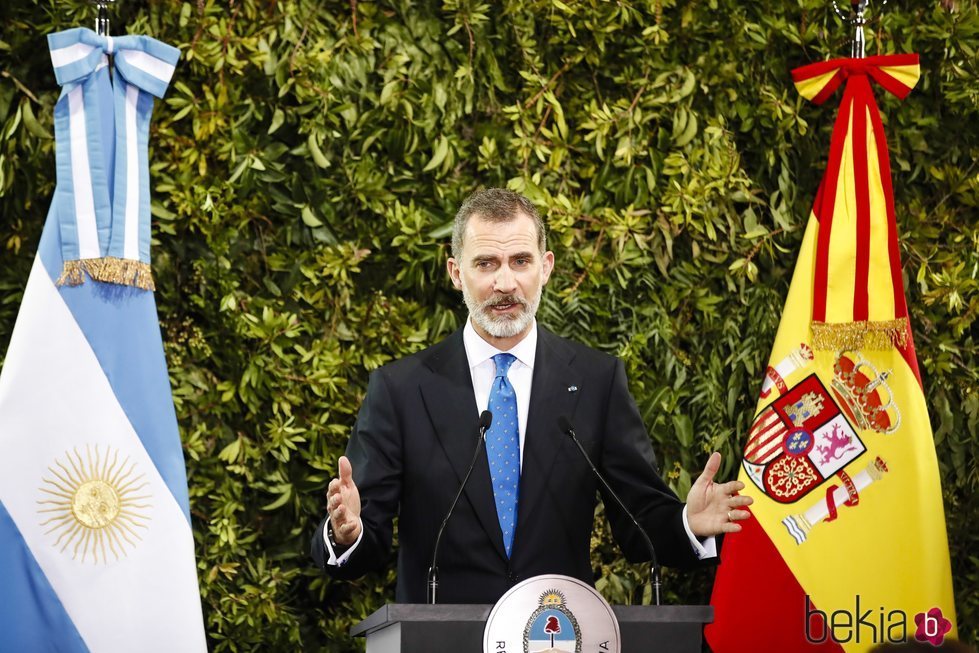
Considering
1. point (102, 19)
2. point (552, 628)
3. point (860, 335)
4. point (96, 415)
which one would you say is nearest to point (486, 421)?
point (552, 628)

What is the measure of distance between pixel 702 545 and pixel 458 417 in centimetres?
68

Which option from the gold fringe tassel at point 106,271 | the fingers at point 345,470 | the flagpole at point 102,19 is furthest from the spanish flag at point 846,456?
the flagpole at point 102,19

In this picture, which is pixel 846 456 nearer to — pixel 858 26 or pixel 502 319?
pixel 502 319

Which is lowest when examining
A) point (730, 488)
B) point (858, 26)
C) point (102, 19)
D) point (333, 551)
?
point (333, 551)

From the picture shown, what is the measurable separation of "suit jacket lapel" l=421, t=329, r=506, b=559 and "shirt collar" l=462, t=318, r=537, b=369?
0.02 metres

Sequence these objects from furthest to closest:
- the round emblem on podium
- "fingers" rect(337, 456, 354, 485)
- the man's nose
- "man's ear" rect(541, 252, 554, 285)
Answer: "man's ear" rect(541, 252, 554, 285) → the man's nose → "fingers" rect(337, 456, 354, 485) → the round emblem on podium

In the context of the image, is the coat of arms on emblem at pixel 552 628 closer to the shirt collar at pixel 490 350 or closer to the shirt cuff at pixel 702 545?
the shirt cuff at pixel 702 545

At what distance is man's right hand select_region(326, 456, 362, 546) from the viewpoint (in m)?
2.28

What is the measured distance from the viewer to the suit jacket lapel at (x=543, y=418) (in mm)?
2701

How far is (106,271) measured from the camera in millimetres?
2951

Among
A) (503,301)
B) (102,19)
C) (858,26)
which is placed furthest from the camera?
(858,26)

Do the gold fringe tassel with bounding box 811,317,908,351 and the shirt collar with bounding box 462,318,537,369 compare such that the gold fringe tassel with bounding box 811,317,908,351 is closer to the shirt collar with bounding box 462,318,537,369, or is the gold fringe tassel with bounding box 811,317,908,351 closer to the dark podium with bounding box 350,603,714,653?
the shirt collar with bounding box 462,318,537,369

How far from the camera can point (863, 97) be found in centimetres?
341

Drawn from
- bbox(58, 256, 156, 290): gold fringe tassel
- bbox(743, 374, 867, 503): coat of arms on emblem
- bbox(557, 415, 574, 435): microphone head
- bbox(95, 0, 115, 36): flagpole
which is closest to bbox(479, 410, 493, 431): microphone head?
bbox(557, 415, 574, 435): microphone head
